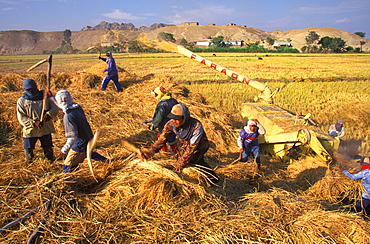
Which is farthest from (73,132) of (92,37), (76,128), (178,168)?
(92,37)

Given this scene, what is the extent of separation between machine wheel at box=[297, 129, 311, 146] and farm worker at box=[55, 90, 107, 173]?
13.3 feet

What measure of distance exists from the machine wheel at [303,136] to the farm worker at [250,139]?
80cm

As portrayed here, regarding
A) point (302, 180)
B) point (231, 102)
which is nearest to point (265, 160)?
point (302, 180)

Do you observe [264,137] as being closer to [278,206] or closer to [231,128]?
[231,128]

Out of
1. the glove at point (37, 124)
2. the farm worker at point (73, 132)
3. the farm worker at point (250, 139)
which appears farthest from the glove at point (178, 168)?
the glove at point (37, 124)

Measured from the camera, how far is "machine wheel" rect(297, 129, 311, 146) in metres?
4.93

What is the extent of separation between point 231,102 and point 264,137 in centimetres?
532

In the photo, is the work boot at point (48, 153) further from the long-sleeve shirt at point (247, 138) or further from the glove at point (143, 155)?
the long-sleeve shirt at point (247, 138)

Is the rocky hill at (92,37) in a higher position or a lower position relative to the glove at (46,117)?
higher

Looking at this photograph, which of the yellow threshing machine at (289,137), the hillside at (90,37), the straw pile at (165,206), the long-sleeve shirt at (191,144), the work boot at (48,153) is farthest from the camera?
the hillside at (90,37)

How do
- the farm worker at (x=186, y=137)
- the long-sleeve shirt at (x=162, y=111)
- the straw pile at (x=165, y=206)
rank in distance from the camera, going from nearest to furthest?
the straw pile at (x=165, y=206)
the farm worker at (x=186, y=137)
the long-sleeve shirt at (x=162, y=111)

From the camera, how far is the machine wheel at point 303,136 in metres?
4.93

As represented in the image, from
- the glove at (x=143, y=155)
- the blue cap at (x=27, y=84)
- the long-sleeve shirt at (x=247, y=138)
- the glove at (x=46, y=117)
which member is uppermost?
the blue cap at (x=27, y=84)

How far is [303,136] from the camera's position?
507 centimetres
